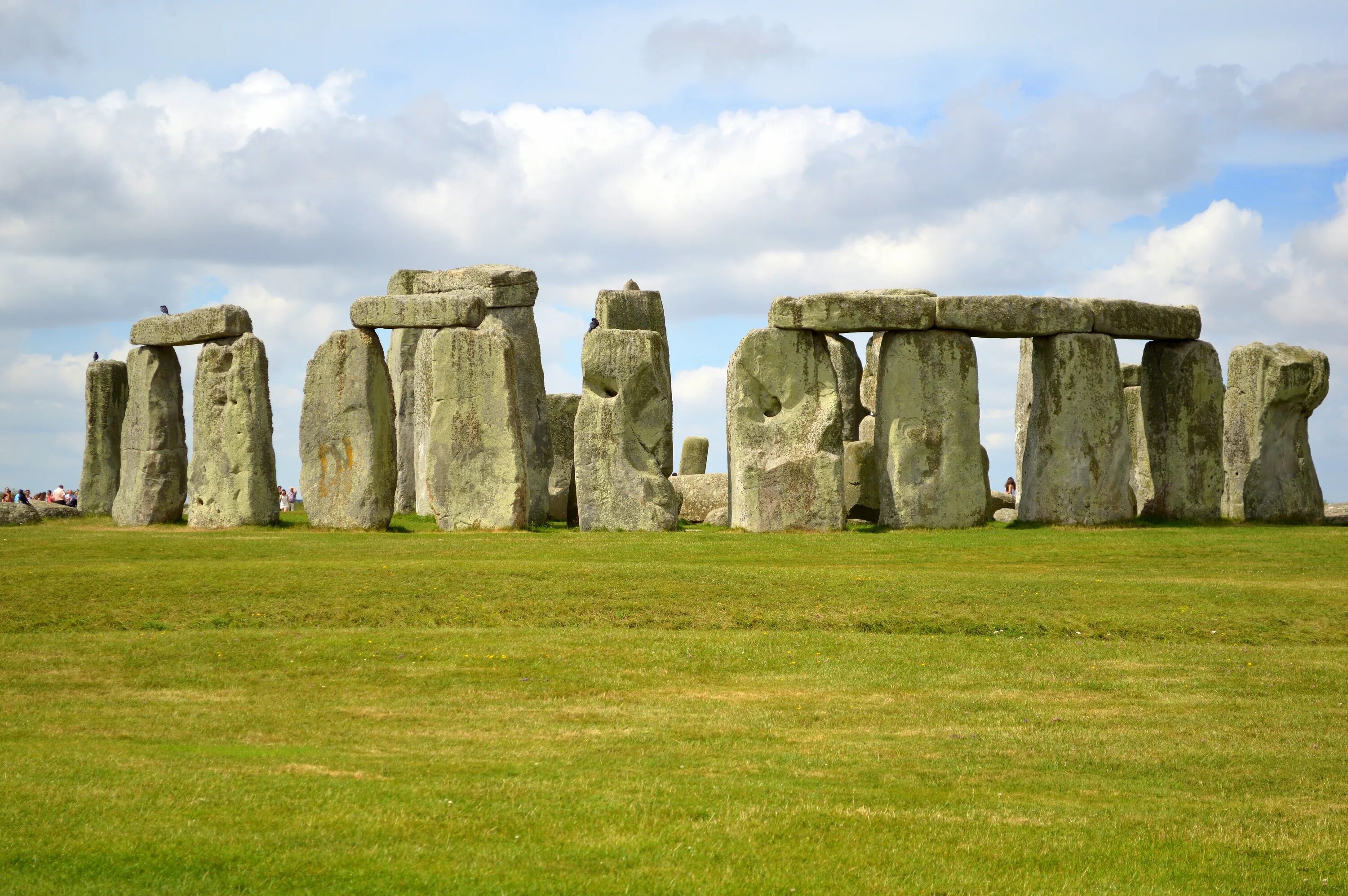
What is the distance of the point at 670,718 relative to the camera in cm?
1218

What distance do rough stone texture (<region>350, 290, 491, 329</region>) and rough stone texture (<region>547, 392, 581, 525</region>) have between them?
4.06 metres

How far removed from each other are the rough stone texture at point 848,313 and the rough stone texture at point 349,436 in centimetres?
674

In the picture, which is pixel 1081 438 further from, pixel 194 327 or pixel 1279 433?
pixel 194 327

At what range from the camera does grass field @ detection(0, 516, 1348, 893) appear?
27.8 ft

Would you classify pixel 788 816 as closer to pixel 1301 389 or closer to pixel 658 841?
pixel 658 841

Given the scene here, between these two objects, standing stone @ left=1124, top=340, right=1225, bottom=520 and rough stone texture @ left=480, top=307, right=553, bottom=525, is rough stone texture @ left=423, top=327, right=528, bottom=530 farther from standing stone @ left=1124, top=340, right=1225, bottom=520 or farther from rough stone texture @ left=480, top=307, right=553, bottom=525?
standing stone @ left=1124, top=340, right=1225, bottom=520

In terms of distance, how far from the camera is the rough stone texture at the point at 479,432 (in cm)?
2548

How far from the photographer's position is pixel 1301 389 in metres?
28.7

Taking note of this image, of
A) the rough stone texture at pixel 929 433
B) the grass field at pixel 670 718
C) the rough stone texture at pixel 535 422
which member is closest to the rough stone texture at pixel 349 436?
the rough stone texture at pixel 535 422

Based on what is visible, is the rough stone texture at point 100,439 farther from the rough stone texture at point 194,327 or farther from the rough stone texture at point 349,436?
the rough stone texture at point 349,436

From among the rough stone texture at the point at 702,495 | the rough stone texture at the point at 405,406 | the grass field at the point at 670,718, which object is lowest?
the grass field at the point at 670,718

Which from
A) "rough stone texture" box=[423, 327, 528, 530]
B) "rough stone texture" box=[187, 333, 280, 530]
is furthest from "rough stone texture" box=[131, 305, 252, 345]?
"rough stone texture" box=[423, 327, 528, 530]

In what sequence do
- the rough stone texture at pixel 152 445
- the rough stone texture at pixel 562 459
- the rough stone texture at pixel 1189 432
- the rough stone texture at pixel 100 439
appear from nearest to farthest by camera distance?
the rough stone texture at pixel 152 445 < the rough stone texture at pixel 1189 432 < the rough stone texture at pixel 562 459 < the rough stone texture at pixel 100 439

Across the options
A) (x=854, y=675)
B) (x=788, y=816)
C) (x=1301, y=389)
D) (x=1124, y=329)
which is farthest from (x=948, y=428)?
(x=788, y=816)
